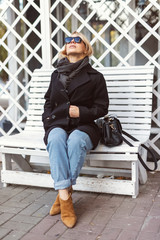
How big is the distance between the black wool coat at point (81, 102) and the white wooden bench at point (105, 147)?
0.23 meters

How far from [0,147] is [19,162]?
1.03 feet

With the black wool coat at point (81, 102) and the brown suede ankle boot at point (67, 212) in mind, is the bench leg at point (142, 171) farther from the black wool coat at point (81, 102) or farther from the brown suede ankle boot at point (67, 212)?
the brown suede ankle boot at point (67, 212)

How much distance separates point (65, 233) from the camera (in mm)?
2436

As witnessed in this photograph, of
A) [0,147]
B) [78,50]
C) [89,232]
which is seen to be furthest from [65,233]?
[78,50]

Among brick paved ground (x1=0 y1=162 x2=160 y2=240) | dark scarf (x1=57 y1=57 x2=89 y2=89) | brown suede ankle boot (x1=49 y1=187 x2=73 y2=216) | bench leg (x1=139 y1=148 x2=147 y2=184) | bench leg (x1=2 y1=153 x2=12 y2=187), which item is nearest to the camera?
brick paved ground (x1=0 y1=162 x2=160 y2=240)

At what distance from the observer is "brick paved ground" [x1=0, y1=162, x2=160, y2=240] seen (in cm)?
241

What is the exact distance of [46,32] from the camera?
155 inches


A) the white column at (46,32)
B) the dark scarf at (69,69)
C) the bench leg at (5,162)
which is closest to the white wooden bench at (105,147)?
the bench leg at (5,162)

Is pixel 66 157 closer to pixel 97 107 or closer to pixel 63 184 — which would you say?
pixel 63 184

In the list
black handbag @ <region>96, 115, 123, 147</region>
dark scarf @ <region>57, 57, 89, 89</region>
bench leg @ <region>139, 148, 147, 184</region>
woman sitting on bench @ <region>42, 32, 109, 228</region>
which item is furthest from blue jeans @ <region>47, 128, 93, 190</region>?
bench leg @ <region>139, 148, 147, 184</region>

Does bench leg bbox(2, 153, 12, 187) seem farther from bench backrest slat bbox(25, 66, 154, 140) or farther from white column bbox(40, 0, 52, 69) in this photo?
white column bbox(40, 0, 52, 69)

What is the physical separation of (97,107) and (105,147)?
12.9 inches

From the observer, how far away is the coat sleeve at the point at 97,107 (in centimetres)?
290

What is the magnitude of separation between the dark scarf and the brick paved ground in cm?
96
